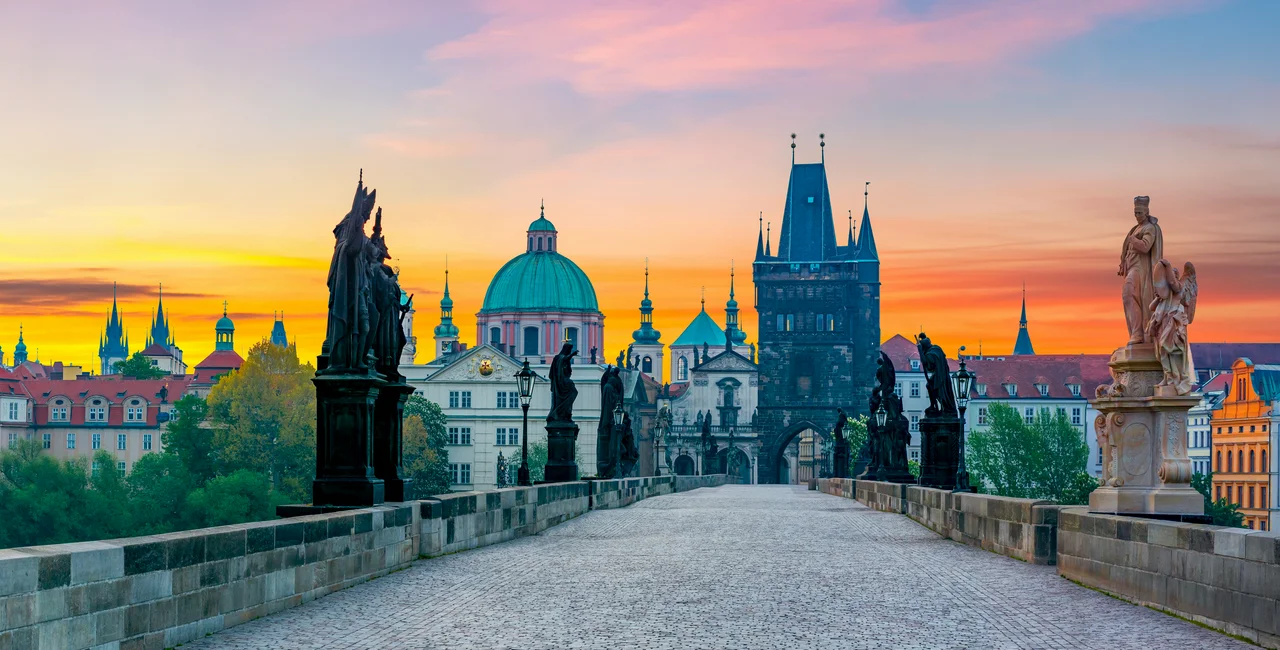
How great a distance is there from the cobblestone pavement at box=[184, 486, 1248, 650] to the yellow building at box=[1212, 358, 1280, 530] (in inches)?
3788

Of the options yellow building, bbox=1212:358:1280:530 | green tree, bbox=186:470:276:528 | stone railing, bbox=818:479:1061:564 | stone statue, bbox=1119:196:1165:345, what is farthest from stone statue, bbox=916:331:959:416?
yellow building, bbox=1212:358:1280:530

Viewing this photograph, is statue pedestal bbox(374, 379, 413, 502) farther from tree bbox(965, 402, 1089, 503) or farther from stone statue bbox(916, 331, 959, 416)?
tree bbox(965, 402, 1089, 503)

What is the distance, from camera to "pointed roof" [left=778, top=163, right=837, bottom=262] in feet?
498

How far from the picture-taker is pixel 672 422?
16100 cm

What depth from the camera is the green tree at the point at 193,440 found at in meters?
103

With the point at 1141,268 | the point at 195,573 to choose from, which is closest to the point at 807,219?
the point at 1141,268

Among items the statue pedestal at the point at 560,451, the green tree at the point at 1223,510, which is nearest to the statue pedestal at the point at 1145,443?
the statue pedestal at the point at 560,451

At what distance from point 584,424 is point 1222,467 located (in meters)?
51.2

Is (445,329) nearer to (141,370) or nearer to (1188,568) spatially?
(141,370)

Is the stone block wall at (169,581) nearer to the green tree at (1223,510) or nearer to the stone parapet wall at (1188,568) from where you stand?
the stone parapet wall at (1188,568)

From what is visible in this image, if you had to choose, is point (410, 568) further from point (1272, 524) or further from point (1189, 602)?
point (1272, 524)

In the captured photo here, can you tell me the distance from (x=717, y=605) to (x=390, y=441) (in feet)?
19.5

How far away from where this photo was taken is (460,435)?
14350 cm

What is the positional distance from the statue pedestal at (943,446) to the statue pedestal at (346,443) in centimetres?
1647
